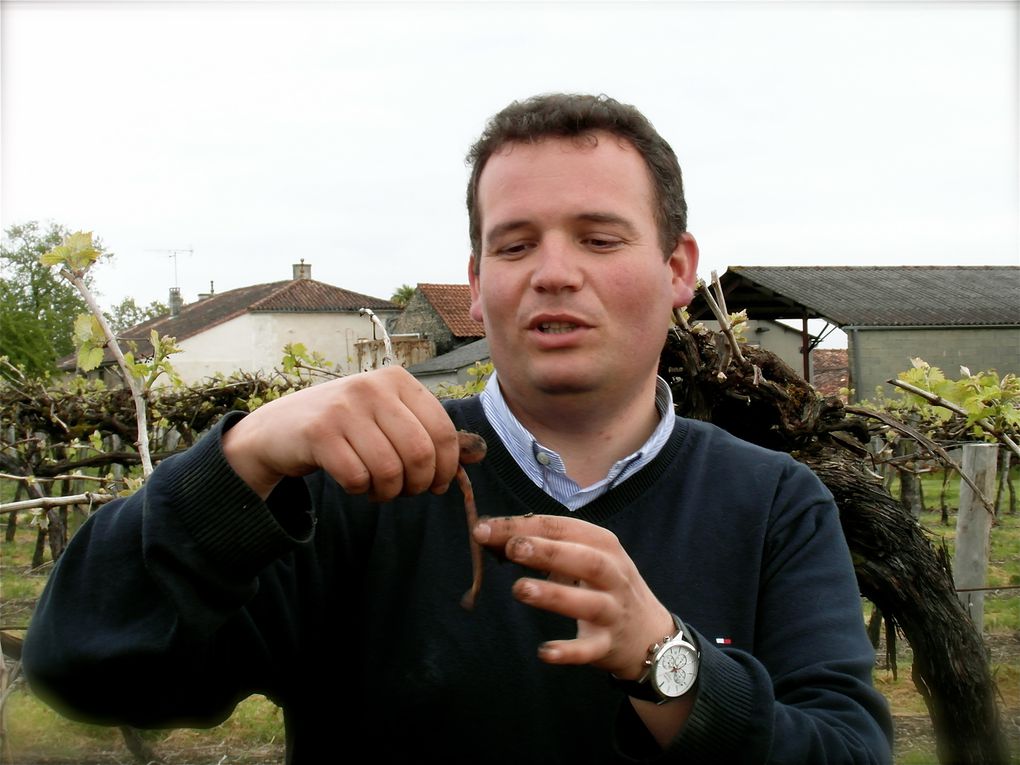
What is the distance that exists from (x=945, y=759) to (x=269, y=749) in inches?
146

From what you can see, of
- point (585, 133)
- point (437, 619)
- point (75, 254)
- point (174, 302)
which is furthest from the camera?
point (174, 302)

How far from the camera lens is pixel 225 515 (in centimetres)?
147

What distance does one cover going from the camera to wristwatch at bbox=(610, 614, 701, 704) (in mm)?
1396

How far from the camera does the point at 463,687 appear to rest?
1802 mm

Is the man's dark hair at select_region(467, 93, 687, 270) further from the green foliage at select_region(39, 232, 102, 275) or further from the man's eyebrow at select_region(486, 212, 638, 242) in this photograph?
the green foliage at select_region(39, 232, 102, 275)

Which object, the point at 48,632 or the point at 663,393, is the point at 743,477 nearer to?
the point at 663,393

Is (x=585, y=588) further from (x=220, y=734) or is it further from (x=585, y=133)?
(x=220, y=734)

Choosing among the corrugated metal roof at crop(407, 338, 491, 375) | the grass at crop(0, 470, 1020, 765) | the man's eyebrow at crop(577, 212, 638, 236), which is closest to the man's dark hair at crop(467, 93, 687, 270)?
the man's eyebrow at crop(577, 212, 638, 236)

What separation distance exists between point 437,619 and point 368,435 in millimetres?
572

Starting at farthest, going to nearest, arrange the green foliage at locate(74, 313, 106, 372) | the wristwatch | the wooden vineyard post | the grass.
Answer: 1. the wooden vineyard post
2. the grass
3. the green foliage at locate(74, 313, 106, 372)
4. the wristwatch

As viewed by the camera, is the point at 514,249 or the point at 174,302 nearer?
the point at 514,249

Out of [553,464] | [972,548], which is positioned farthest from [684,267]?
[972,548]

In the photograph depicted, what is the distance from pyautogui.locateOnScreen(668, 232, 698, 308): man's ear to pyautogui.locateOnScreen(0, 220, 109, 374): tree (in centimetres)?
3444

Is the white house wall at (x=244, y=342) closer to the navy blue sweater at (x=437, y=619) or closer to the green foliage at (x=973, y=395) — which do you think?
the green foliage at (x=973, y=395)
